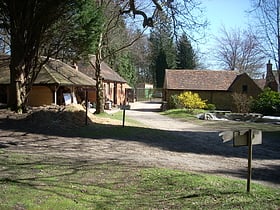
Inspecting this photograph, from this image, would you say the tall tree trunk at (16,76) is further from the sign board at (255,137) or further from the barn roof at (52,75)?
the sign board at (255,137)

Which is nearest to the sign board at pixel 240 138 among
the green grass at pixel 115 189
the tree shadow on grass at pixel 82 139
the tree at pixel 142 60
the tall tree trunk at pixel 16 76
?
the green grass at pixel 115 189

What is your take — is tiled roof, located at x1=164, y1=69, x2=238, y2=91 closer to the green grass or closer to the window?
the window

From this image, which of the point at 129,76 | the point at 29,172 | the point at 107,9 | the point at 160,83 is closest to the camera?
the point at 29,172

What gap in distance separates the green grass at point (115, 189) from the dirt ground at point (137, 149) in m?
1.17

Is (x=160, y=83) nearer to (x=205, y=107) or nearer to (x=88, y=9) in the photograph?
(x=205, y=107)

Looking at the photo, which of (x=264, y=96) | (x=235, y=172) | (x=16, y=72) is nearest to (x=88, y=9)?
(x=16, y=72)

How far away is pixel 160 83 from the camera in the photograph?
3100 inches

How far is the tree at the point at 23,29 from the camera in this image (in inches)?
699

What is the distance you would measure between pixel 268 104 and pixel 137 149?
91.9 feet

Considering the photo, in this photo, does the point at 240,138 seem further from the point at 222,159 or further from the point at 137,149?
the point at 137,149

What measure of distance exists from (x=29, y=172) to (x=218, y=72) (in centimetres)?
4626

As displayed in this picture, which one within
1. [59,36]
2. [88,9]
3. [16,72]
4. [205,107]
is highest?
[88,9]

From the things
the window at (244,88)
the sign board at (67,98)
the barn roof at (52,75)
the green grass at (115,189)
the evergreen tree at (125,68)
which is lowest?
the green grass at (115,189)

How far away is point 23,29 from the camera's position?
18109mm
